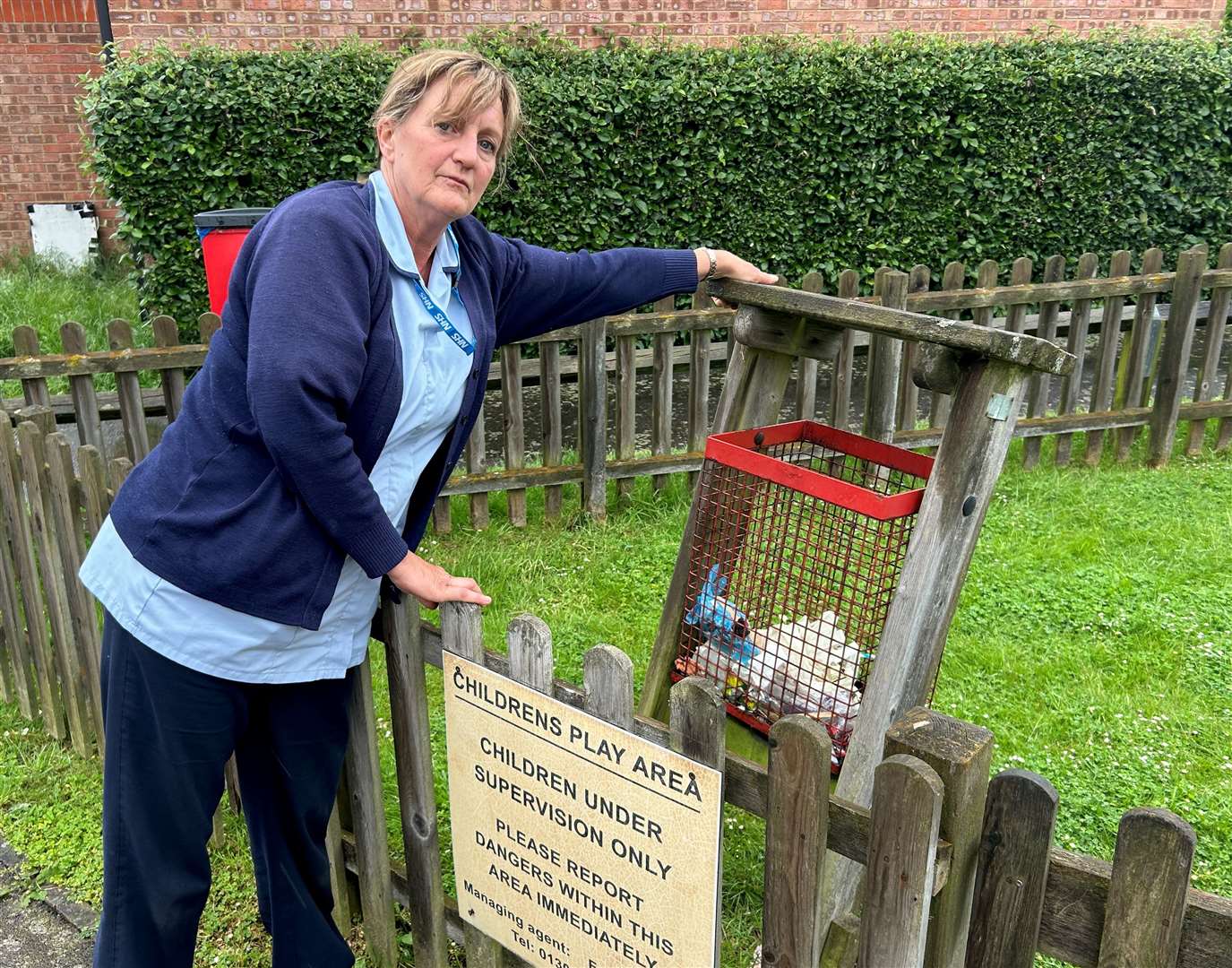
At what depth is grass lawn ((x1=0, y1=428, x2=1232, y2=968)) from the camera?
10.5 ft

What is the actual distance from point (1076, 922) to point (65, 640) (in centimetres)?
323

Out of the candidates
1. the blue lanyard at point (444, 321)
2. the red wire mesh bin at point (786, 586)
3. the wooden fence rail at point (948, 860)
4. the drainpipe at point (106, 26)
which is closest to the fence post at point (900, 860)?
the wooden fence rail at point (948, 860)

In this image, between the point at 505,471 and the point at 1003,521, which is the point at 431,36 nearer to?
the point at 505,471

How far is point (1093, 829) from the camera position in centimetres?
323

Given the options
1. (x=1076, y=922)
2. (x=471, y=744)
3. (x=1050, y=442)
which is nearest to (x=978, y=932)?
(x=1076, y=922)

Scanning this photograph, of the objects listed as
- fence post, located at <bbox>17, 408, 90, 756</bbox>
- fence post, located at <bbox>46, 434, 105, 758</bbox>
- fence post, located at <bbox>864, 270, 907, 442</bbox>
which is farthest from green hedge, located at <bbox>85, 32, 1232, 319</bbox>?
fence post, located at <bbox>46, 434, 105, 758</bbox>

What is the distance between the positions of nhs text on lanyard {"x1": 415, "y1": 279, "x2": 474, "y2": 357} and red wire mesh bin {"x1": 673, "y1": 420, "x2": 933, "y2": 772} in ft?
2.51

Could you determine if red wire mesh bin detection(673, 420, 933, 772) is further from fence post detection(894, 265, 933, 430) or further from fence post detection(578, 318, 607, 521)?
fence post detection(894, 265, 933, 430)

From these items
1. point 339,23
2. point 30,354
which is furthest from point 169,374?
point 339,23

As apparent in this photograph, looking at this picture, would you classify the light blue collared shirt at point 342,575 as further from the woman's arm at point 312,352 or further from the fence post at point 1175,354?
the fence post at point 1175,354

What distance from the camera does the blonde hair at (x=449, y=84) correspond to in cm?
204

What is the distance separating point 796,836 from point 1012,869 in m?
0.35

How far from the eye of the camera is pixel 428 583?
216 centimetres

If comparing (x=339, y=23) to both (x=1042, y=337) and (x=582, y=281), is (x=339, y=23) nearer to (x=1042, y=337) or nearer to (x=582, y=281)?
(x=1042, y=337)
